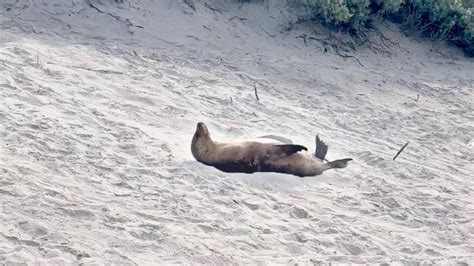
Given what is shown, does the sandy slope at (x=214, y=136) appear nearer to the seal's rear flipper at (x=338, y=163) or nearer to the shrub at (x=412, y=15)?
the seal's rear flipper at (x=338, y=163)

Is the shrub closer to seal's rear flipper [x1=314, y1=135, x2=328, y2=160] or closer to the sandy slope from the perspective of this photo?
the sandy slope

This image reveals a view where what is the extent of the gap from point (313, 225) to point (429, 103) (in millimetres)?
5302

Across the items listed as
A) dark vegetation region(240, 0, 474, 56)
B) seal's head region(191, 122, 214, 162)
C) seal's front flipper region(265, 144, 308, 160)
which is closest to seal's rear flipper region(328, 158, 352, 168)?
seal's front flipper region(265, 144, 308, 160)

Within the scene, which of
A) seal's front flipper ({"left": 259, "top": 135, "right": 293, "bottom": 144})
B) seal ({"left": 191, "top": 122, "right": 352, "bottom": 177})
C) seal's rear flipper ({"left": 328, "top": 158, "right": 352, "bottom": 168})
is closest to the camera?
seal ({"left": 191, "top": 122, "right": 352, "bottom": 177})

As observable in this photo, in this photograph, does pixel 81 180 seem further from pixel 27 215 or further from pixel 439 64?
pixel 439 64

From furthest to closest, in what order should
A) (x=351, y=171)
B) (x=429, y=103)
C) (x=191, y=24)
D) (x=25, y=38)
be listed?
(x=191, y=24)
(x=429, y=103)
(x=25, y=38)
(x=351, y=171)

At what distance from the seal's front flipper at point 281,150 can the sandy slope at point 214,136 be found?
0.81ft

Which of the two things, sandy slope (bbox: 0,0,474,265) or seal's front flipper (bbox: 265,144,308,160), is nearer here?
sandy slope (bbox: 0,0,474,265)

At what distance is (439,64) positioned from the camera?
12.8m

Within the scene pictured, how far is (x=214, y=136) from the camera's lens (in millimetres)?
7434

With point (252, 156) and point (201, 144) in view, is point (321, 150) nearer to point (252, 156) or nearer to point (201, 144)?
point (252, 156)

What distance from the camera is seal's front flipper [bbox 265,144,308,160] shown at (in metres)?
6.73

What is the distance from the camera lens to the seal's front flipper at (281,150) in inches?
265

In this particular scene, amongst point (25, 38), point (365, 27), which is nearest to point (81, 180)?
point (25, 38)
